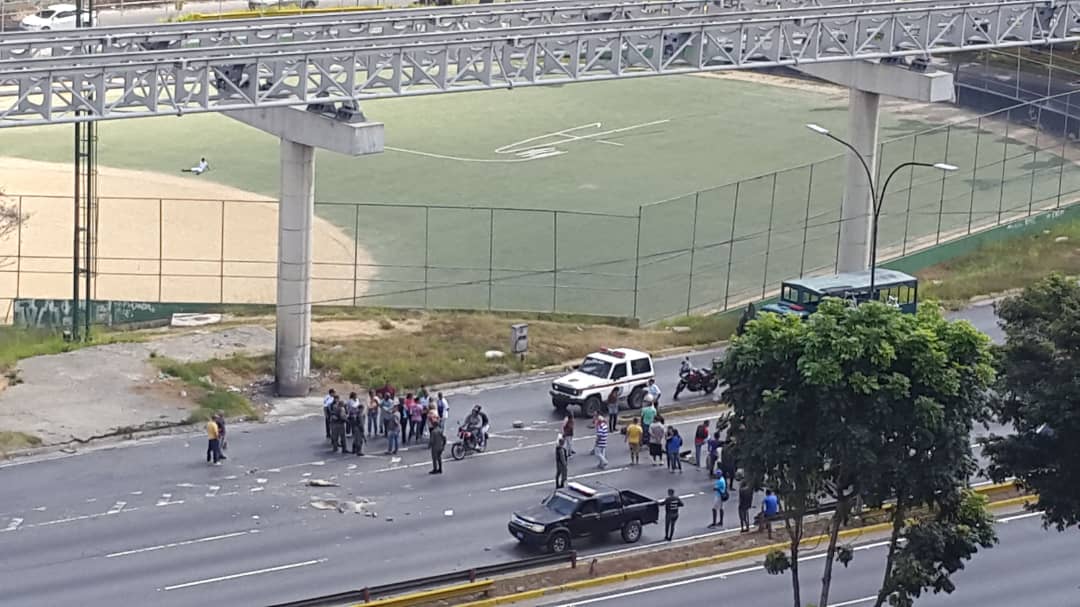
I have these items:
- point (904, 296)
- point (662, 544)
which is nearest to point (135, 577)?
point (662, 544)

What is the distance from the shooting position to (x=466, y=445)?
49.3 metres

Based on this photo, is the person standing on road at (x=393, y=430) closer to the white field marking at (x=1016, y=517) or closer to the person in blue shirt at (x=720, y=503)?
the person in blue shirt at (x=720, y=503)

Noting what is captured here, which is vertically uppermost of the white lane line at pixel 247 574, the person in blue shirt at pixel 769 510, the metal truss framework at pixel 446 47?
the metal truss framework at pixel 446 47

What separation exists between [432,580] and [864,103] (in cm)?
2828

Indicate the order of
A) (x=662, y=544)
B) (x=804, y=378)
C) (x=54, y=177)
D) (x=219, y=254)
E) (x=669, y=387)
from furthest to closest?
(x=54, y=177), (x=219, y=254), (x=669, y=387), (x=662, y=544), (x=804, y=378)

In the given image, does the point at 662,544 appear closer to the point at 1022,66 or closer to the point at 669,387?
the point at 669,387

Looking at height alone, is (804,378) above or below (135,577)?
above

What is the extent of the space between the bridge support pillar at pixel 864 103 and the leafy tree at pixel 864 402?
26216 millimetres

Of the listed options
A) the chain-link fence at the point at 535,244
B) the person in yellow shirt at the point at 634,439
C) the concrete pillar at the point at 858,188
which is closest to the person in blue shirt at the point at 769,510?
the person in yellow shirt at the point at 634,439

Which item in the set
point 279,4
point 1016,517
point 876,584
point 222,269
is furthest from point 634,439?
point 279,4

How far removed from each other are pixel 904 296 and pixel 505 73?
47.0 feet

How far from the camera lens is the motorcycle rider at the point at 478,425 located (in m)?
49.3

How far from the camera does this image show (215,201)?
232 feet

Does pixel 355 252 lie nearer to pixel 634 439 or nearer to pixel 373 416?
pixel 373 416
